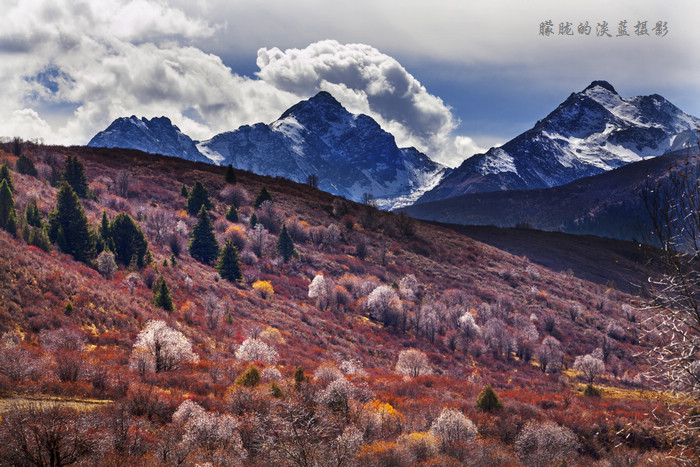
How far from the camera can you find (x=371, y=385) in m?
28.9

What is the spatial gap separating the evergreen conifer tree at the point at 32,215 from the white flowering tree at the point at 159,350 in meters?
21.8

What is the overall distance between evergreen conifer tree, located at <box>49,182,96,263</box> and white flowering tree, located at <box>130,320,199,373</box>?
18255 mm

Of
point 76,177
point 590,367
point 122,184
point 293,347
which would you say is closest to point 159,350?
point 293,347

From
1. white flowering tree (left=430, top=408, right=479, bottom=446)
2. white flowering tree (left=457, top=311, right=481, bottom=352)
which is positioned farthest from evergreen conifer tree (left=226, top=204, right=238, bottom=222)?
white flowering tree (left=430, top=408, right=479, bottom=446)

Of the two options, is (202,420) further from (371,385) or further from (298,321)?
(298,321)

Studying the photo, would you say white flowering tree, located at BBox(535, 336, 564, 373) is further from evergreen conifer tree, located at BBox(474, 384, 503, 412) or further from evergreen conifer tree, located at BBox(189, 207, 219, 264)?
evergreen conifer tree, located at BBox(189, 207, 219, 264)

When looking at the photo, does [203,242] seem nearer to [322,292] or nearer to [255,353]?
[322,292]

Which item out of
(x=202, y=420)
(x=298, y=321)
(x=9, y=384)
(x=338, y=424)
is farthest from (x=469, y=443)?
(x=298, y=321)

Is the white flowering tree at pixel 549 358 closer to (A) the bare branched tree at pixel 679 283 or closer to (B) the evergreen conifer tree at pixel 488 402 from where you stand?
(B) the evergreen conifer tree at pixel 488 402

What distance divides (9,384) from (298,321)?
2822 centimetres

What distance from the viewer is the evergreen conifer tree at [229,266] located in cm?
4956

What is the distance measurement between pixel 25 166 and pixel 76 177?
20.4 feet

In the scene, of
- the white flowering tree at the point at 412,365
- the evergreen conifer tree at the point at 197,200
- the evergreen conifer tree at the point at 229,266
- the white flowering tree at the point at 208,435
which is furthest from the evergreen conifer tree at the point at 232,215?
the white flowering tree at the point at 208,435

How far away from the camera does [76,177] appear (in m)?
55.1
